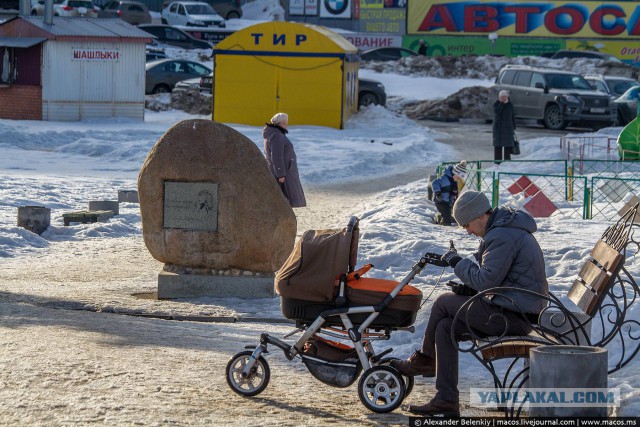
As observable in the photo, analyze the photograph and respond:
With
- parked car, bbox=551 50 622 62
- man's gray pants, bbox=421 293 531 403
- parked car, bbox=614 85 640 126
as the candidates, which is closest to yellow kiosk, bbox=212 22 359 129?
parked car, bbox=614 85 640 126

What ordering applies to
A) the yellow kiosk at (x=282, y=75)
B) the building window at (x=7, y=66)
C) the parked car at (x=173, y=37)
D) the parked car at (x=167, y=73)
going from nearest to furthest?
the yellow kiosk at (x=282, y=75), the building window at (x=7, y=66), the parked car at (x=167, y=73), the parked car at (x=173, y=37)

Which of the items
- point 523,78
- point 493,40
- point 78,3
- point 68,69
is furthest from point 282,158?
point 493,40

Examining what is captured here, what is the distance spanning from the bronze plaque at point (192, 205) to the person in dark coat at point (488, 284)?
471 centimetres

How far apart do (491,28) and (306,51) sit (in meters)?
24.6

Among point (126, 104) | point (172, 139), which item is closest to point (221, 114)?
point (126, 104)

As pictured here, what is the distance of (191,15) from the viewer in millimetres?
52500

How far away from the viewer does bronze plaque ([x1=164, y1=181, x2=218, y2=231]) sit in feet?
36.3

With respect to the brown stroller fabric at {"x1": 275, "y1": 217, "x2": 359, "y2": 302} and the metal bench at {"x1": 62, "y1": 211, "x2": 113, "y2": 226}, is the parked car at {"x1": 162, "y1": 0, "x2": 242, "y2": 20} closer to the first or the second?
the metal bench at {"x1": 62, "y1": 211, "x2": 113, "y2": 226}

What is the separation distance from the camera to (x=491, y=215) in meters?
6.71

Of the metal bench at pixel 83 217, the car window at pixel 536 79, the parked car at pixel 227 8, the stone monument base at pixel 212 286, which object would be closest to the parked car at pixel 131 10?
the parked car at pixel 227 8

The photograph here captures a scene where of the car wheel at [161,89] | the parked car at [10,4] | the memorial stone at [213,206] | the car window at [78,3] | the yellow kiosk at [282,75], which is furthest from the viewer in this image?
the parked car at [10,4]

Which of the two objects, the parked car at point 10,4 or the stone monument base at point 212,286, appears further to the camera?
the parked car at point 10,4

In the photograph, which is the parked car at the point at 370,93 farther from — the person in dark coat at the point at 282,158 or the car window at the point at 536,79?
the person in dark coat at the point at 282,158

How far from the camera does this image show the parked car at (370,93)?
33469mm
